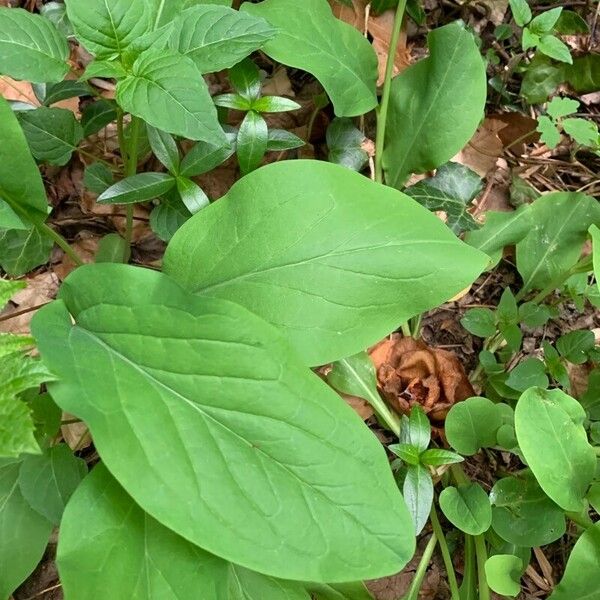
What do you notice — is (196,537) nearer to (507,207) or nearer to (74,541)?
(74,541)

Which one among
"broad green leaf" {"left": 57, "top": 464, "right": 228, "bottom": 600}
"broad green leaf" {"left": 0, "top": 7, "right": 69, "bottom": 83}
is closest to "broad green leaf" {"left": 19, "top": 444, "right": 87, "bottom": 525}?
"broad green leaf" {"left": 57, "top": 464, "right": 228, "bottom": 600}

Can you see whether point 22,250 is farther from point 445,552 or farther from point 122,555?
point 445,552

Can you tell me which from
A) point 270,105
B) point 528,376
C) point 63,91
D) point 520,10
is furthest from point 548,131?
point 63,91

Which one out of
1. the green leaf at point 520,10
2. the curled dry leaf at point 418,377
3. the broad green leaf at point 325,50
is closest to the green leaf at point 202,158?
the broad green leaf at point 325,50

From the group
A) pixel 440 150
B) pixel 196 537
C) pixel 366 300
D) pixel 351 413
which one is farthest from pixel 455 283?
pixel 196 537

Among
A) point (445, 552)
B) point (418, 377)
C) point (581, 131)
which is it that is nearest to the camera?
point (445, 552)

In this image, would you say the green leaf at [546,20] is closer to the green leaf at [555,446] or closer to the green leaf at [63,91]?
the green leaf at [555,446]

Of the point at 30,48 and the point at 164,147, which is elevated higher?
the point at 30,48
